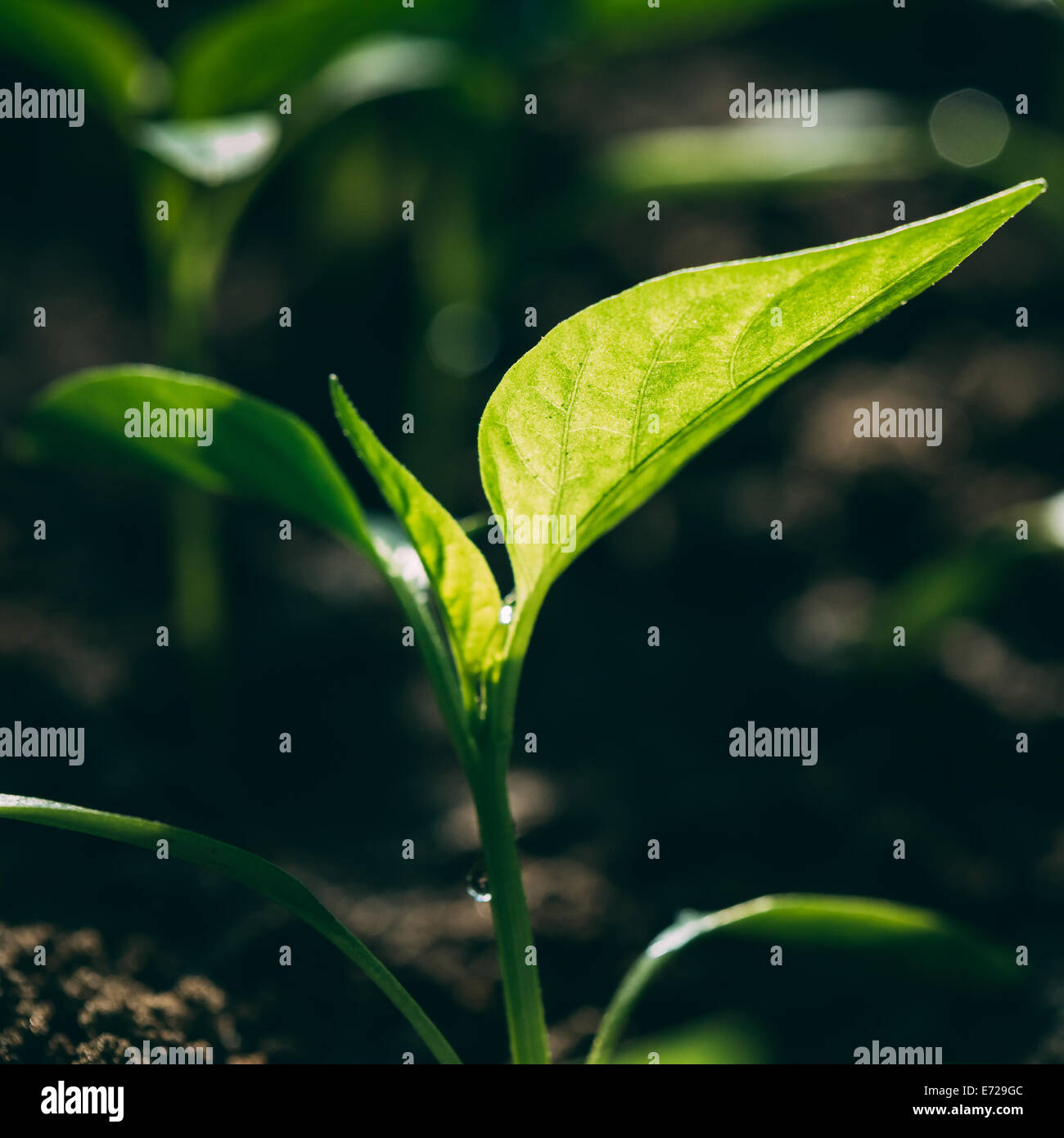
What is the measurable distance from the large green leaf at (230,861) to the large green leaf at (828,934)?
13 centimetres

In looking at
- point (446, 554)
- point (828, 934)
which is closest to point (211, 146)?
point (446, 554)

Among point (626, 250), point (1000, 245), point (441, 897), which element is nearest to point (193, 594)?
point (441, 897)

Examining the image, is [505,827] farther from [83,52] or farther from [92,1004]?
[83,52]

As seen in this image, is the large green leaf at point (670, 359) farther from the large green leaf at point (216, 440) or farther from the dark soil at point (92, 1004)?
the dark soil at point (92, 1004)

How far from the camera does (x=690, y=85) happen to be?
2275 mm

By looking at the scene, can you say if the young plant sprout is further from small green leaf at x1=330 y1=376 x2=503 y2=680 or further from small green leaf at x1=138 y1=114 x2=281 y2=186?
small green leaf at x1=138 y1=114 x2=281 y2=186

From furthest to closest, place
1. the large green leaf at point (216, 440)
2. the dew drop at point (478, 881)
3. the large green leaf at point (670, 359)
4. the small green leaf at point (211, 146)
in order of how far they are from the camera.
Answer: the small green leaf at point (211, 146) → the dew drop at point (478, 881) → the large green leaf at point (216, 440) → the large green leaf at point (670, 359)

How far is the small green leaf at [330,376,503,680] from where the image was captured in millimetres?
496

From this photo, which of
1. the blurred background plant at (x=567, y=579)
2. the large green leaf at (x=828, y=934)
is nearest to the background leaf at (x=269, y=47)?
the blurred background plant at (x=567, y=579)

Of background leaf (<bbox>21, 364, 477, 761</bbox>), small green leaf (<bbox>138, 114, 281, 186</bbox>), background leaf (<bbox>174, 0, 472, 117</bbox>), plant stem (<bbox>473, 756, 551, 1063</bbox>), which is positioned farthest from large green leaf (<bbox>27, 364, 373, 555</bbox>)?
background leaf (<bbox>174, 0, 472, 117</bbox>)

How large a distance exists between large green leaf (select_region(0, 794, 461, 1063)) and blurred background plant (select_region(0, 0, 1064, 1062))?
0.67 feet

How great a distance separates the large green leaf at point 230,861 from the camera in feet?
1.59

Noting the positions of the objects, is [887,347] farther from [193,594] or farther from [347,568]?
[193,594]
